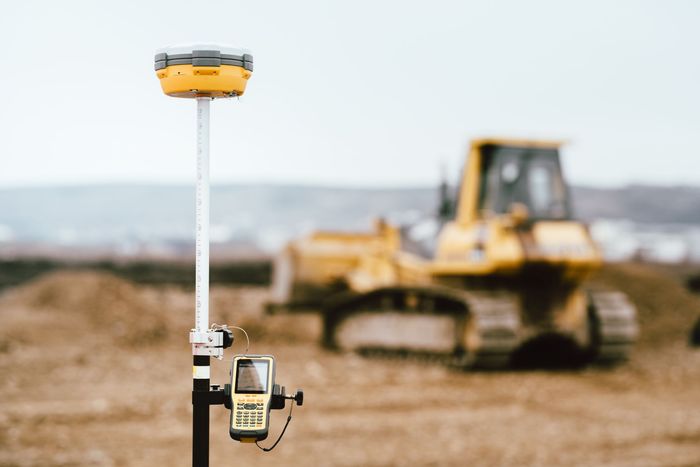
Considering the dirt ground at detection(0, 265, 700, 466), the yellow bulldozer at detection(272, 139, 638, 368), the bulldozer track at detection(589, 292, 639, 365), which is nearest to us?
the dirt ground at detection(0, 265, 700, 466)

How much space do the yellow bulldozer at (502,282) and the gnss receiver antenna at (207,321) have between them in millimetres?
9899

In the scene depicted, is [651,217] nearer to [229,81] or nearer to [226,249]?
[226,249]

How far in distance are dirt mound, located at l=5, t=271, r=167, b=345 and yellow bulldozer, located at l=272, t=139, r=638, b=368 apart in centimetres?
500

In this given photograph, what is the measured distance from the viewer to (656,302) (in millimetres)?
23453

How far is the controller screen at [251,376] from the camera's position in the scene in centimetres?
491

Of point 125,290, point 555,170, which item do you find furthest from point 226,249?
point 555,170

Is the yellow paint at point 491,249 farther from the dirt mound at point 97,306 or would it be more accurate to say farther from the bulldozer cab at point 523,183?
→ the dirt mound at point 97,306

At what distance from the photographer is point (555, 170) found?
15875 millimetres

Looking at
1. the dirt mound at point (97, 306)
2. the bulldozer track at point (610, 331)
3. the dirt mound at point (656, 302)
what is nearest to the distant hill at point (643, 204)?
the dirt mound at point (656, 302)

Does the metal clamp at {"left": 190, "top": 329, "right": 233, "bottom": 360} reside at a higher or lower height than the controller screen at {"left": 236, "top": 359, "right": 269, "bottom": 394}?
higher

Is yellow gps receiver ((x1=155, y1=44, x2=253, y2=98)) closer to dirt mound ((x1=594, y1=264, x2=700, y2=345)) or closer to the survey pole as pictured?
the survey pole

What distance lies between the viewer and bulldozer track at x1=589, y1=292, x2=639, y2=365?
15961 millimetres

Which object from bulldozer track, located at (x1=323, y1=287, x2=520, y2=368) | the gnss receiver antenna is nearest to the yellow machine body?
the gnss receiver antenna

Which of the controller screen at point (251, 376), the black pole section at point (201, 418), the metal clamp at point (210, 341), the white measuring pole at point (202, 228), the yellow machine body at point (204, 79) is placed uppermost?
the yellow machine body at point (204, 79)
